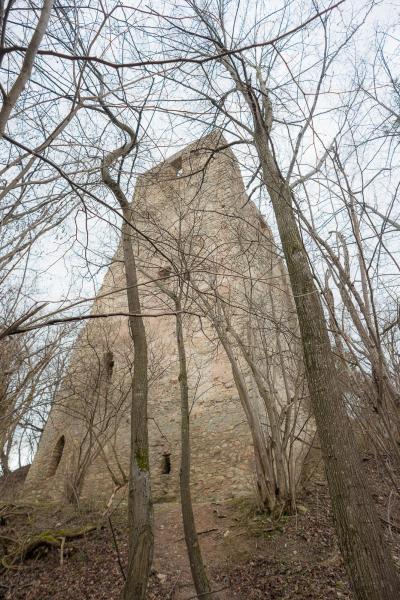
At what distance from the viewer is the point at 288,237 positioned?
3.66 meters

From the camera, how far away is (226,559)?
4.91 meters

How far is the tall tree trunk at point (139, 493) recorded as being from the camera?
11.8 ft

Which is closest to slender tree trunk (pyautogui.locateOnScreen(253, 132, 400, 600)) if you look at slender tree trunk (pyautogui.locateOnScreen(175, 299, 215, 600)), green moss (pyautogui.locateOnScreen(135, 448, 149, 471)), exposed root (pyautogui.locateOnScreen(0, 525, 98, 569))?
slender tree trunk (pyautogui.locateOnScreen(175, 299, 215, 600))

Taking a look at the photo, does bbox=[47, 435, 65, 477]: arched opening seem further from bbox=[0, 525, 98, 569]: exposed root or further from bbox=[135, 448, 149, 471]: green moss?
bbox=[135, 448, 149, 471]: green moss

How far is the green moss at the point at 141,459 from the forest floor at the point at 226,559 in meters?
0.92

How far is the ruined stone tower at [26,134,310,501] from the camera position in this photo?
282 inches

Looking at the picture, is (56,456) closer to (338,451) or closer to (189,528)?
(189,528)

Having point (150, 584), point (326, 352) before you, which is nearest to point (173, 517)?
point (150, 584)

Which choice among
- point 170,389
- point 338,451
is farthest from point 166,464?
point 338,451

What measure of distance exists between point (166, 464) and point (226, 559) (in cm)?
372

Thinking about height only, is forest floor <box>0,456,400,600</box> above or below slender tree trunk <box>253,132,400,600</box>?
below

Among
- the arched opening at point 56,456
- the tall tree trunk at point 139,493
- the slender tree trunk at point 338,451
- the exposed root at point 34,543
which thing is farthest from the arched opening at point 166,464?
the slender tree trunk at point 338,451

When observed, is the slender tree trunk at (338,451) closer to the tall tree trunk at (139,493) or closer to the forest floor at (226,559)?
the forest floor at (226,559)

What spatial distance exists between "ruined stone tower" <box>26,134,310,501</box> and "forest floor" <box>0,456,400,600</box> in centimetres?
110
